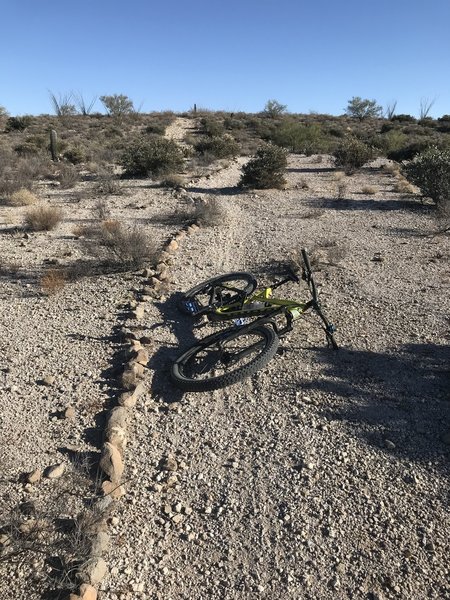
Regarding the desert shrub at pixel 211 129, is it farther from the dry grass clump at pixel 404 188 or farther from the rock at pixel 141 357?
the rock at pixel 141 357

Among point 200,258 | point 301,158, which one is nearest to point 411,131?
point 301,158

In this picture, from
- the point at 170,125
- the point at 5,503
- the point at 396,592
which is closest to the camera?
the point at 396,592

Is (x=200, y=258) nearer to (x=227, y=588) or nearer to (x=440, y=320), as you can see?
(x=440, y=320)

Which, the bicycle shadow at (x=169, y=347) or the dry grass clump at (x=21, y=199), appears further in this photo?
the dry grass clump at (x=21, y=199)

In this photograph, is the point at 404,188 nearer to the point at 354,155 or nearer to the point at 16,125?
the point at 354,155

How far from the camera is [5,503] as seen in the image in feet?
10.7

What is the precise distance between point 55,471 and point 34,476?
144 mm

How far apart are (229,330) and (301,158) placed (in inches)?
824

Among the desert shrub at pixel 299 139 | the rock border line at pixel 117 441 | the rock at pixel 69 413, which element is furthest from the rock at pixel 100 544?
the desert shrub at pixel 299 139

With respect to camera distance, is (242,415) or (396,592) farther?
(242,415)

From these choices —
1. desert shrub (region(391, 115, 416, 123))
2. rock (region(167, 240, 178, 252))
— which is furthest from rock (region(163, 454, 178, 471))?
desert shrub (region(391, 115, 416, 123))

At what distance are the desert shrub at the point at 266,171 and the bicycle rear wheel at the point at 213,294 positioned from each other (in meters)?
8.77

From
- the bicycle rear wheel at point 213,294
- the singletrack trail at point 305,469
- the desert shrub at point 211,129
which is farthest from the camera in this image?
the desert shrub at point 211,129

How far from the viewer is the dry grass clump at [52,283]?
6797 millimetres
